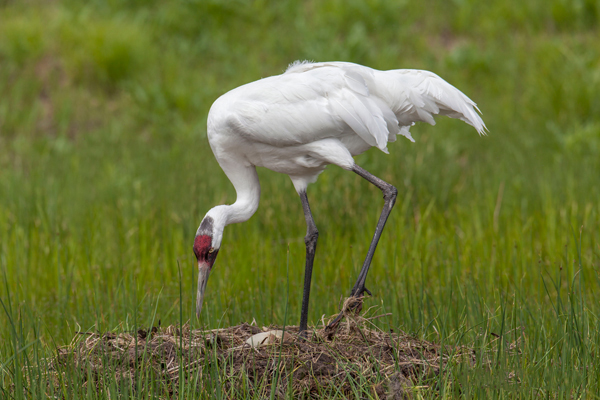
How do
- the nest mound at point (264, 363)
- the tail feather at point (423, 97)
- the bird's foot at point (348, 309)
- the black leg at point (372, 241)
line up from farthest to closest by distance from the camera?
1. the tail feather at point (423, 97)
2. the black leg at point (372, 241)
3. the bird's foot at point (348, 309)
4. the nest mound at point (264, 363)

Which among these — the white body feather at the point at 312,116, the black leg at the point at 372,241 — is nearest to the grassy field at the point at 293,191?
the black leg at the point at 372,241

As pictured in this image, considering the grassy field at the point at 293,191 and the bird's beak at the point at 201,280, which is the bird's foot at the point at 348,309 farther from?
the bird's beak at the point at 201,280

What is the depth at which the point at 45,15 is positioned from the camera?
12.5 metres

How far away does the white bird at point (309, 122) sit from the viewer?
4.00 meters

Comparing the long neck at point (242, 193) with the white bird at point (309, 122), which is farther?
the long neck at point (242, 193)

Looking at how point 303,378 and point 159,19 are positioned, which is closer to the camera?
point 303,378

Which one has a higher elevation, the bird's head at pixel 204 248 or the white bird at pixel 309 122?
the white bird at pixel 309 122

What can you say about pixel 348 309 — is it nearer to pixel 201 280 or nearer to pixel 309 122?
pixel 201 280

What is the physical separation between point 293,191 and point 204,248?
9.36 feet

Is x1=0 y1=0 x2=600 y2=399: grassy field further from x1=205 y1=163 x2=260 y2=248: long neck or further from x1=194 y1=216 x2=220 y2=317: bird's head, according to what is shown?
x1=205 y1=163 x2=260 y2=248: long neck

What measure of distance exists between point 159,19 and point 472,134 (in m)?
6.75

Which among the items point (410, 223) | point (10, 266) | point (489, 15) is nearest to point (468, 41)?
point (489, 15)

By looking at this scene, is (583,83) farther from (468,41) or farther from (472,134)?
(468,41)

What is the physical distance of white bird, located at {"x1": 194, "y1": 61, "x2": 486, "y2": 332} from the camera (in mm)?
3998
